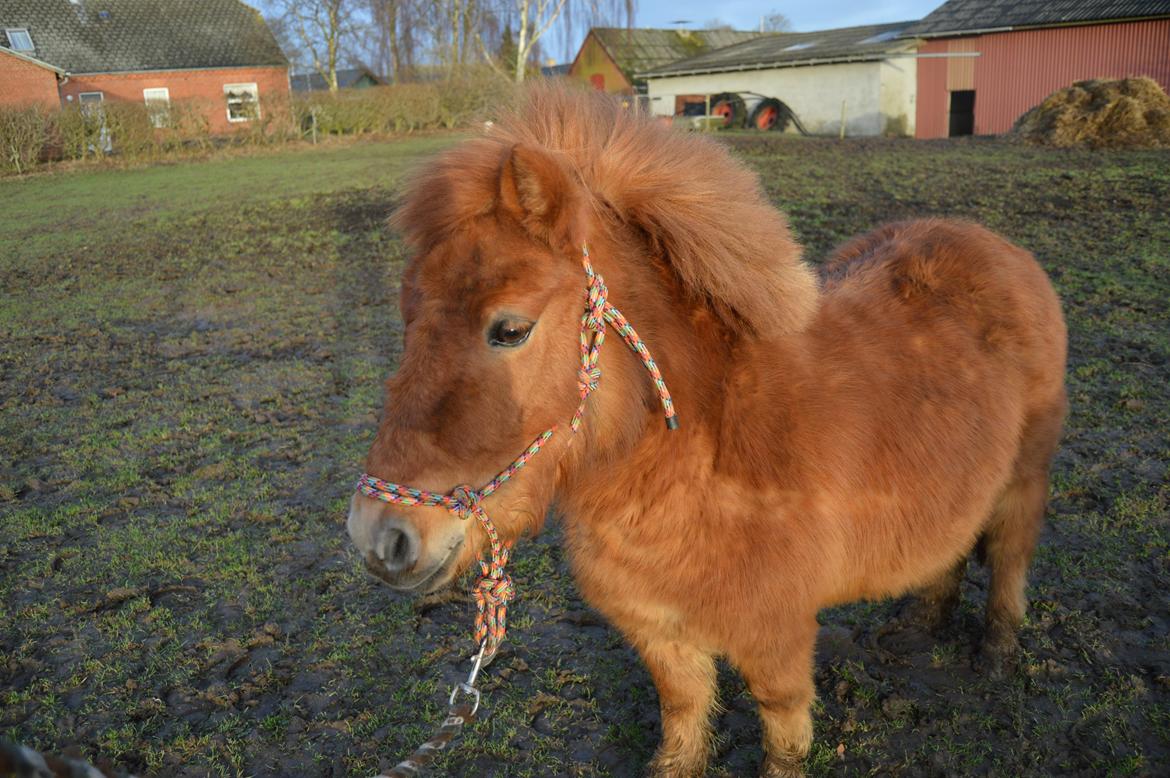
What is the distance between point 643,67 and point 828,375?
46.7 meters

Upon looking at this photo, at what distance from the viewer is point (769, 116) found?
3231 centimetres

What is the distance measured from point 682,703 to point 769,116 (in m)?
32.9

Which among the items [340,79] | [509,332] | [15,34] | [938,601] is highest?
[340,79]

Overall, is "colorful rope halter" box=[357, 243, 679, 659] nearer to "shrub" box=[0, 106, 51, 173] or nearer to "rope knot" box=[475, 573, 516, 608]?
"rope knot" box=[475, 573, 516, 608]

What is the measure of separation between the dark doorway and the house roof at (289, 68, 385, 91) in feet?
137

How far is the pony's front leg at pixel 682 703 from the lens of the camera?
8.42 ft

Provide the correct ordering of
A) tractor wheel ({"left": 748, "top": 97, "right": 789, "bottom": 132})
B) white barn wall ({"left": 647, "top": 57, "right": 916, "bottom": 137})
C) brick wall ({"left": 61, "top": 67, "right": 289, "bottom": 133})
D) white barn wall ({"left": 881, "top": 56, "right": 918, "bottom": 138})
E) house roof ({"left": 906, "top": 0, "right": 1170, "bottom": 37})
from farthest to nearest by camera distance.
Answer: brick wall ({"left": 61, "top": 67, "right": 289, "bottom": 133}), tractor wheel ({"left": 748, "top": 97, "right": 789, "bottom": 132}), white barn wall ({"left": 647, "top": 57, "right": 916, "bottom": 137}), white barn wall ({"left": 881, "top": 56, "right": 918, "bottom": 138}), house roof ({"left": 906, "top": 0, "right": 1170, "bottom": 37})

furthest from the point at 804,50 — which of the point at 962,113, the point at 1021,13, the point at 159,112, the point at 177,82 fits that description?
the point at 177,82

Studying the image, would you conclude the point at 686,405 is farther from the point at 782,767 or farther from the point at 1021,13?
the point at 1021,13

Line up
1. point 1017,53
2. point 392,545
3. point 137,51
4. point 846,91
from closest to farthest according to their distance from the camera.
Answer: point 392,545 → point 1017,53 → point 846,91 → point 137,51

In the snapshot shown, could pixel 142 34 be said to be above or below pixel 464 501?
above

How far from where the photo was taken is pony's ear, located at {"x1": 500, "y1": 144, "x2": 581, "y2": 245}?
1.77 metres

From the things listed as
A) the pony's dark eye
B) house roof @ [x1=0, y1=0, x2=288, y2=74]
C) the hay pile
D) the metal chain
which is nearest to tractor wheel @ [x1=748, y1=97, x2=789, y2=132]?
the hay pile

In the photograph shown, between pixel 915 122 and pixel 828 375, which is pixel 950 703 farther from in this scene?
pixel 915 122
